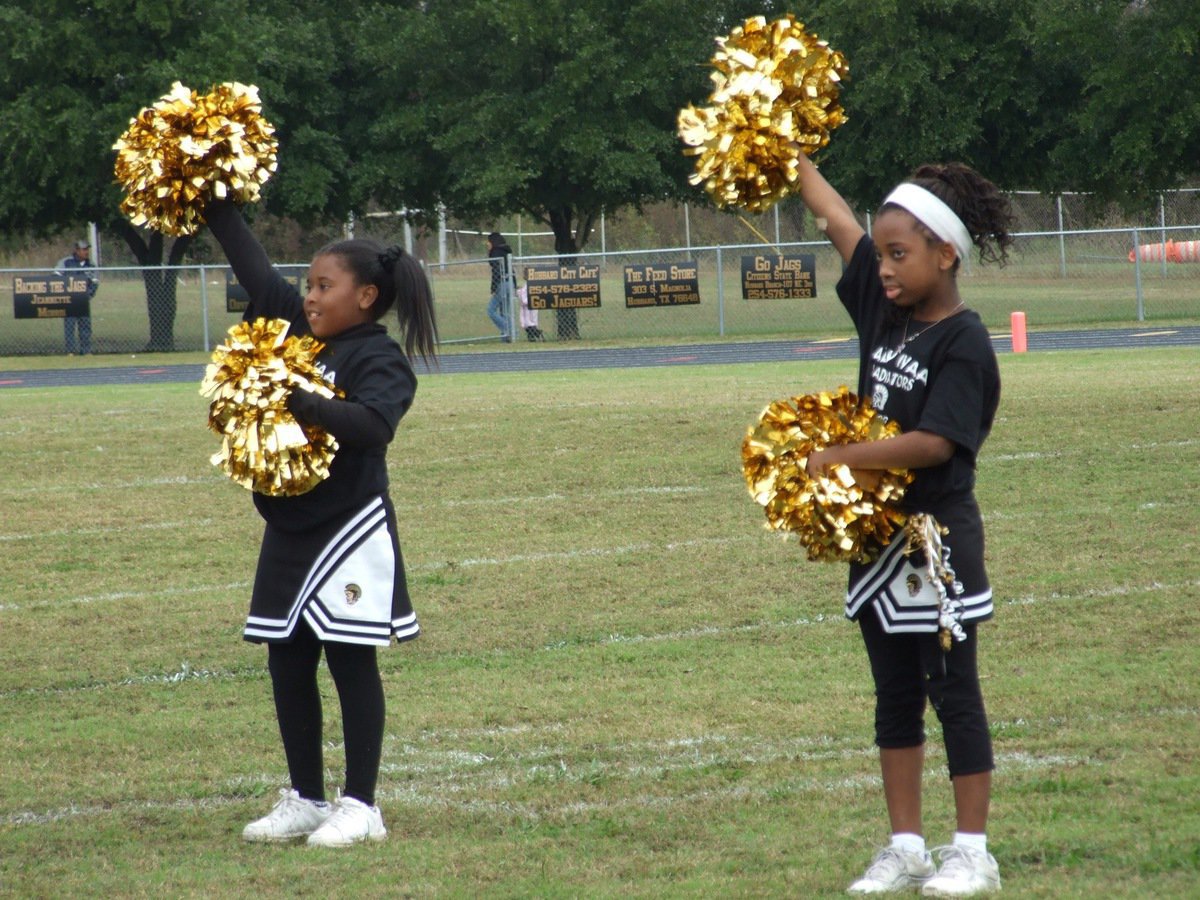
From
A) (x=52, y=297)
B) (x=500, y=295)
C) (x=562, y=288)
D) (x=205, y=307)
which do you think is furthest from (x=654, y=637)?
(x=52, y=297)

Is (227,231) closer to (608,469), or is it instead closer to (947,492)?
(947,492)

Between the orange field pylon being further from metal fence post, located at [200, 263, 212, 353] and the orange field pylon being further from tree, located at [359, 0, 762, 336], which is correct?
metal fence post, located at [200, 263, 212, 353]

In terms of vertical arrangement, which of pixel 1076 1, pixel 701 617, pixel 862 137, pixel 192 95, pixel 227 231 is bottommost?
pixel 701 617

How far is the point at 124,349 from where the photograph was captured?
88.8 feet

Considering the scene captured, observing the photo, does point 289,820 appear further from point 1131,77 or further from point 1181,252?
point 1181,252

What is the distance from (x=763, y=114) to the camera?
3.49m

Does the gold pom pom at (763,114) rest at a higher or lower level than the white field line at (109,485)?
higher

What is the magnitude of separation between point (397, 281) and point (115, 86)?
85.4 ft

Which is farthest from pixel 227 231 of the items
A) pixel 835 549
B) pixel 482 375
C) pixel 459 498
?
pixel 482 375

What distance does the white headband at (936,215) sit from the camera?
3234 millimetres

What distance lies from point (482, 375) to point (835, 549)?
1592cm

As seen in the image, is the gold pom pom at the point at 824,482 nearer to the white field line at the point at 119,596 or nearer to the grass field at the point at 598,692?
the grass field at the point at 598,692

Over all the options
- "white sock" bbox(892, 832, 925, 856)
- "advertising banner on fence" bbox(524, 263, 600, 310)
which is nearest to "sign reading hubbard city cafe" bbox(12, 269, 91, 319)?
"advertising banner on fence" bbox(524, 263, 600, 310)

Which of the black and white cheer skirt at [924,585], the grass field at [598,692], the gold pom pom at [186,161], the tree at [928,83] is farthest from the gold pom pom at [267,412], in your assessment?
the tree at [928,83]
